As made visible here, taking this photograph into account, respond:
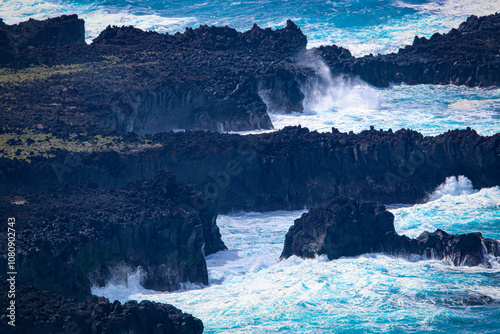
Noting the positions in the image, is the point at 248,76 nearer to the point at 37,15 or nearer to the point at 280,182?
the point at 280,182

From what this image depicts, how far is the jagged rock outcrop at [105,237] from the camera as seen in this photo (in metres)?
27.9

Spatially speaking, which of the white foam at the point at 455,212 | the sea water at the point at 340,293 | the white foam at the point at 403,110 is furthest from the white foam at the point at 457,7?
the sea water at the point at 340,293

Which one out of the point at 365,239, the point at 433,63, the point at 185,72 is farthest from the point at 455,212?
the point at 433,63

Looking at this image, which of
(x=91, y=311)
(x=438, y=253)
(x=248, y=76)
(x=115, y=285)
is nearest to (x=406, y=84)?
(x=248, y=76)

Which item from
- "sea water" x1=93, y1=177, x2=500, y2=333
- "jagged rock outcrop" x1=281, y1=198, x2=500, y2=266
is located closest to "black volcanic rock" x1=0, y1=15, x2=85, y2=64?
"sea water" x1=93, y1=177, x2=500, y2=333

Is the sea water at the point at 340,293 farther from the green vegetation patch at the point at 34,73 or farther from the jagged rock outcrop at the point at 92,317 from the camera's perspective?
the green vegetation patch at the point at 34,73

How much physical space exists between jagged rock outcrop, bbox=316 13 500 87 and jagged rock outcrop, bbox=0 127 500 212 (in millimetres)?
18982

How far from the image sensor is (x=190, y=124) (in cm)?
5003

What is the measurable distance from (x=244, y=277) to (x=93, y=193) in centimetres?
690

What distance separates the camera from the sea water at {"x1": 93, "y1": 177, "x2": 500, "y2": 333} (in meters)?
26.2

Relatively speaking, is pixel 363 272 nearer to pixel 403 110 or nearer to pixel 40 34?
pixel 403 110

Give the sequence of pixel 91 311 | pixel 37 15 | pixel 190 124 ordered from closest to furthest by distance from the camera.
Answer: pixel 91 311
pixel 190 124
pixel 37 15

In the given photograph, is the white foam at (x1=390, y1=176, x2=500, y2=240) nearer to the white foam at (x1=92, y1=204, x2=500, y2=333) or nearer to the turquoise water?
the white foam at (x1=92, y1=204, x2=500, y2=333)

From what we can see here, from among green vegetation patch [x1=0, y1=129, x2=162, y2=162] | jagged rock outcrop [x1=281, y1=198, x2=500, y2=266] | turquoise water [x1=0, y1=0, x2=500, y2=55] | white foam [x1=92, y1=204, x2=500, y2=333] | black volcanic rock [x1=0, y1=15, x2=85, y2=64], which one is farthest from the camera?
turquoise water [x1=0, y1=0, x2=500, y2=55]
